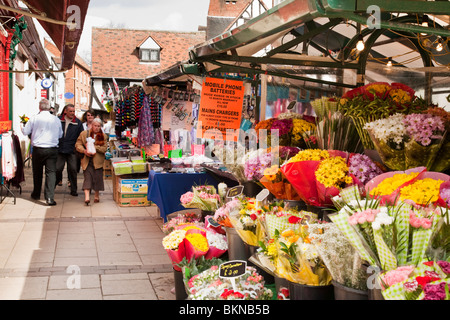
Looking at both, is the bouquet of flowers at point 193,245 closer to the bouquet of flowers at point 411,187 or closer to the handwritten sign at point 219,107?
the bouquet of flowers at point 411,187

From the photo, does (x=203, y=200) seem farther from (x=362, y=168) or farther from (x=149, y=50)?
(x=149, y=50)

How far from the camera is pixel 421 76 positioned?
7.15 metres

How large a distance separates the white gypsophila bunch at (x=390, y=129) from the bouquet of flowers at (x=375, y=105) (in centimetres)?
26

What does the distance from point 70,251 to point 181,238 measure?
9.53 ft

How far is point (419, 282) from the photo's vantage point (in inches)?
73.9

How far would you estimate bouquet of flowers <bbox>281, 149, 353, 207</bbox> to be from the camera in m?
3.10

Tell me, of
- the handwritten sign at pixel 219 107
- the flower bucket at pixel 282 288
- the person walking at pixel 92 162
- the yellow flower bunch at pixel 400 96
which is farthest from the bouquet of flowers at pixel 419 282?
the person walking at pixel 92 162

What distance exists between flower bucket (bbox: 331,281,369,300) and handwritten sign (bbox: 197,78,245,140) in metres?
3.97

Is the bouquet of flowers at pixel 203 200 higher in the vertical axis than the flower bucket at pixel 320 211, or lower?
lower

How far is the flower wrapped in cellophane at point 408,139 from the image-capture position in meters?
3.01

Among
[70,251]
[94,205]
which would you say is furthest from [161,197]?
[94,205]

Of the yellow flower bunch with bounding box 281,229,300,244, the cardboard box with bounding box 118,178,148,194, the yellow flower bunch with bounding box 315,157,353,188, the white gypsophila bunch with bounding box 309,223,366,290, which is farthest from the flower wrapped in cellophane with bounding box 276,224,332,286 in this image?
the cardboard box with bounding box 118,178,148,194
